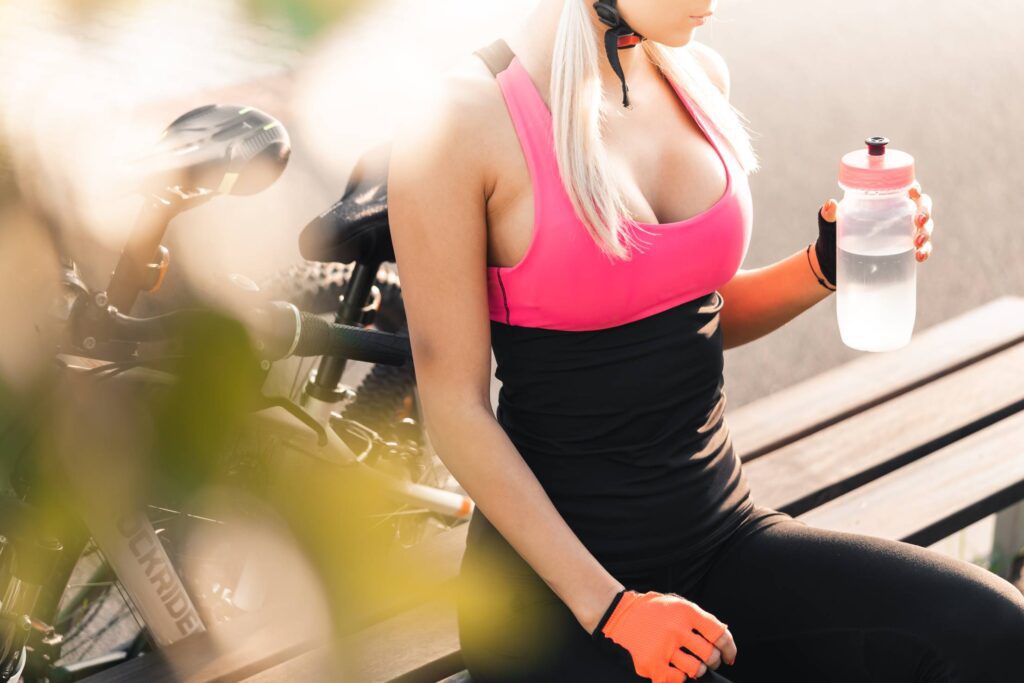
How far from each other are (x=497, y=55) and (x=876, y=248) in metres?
0.91

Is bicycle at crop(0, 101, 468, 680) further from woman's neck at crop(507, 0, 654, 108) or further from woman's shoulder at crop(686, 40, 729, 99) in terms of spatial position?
woman's shoulder at crop(686, 40, 729, 99)

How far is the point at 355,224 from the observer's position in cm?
296

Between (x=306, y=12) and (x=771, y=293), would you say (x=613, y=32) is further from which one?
(x=306, y=12)

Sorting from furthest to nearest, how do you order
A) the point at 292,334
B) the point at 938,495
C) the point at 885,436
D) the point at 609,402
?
1. the point at 885,436
2. the point at 938,495
3. the point at 292,334
4. the point at 609,402

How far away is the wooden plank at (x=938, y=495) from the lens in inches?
116

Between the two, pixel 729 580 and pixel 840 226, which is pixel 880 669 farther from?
pixel 840 226

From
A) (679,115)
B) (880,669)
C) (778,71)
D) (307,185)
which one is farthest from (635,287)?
(778,71)

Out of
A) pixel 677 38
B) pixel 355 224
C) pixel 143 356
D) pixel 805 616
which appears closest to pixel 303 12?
pixel 355 224

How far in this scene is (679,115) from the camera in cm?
251

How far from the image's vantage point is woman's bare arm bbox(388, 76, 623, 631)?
215 centimetres

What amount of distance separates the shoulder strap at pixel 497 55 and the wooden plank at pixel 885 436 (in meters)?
1.26

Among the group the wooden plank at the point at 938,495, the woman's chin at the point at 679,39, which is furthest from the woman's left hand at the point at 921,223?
the wooden plank at the point at 938,495

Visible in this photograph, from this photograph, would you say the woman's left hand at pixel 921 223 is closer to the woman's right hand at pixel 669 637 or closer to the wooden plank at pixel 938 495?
the wooden plank at pixel 938 495

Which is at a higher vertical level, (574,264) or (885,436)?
(574,264)
